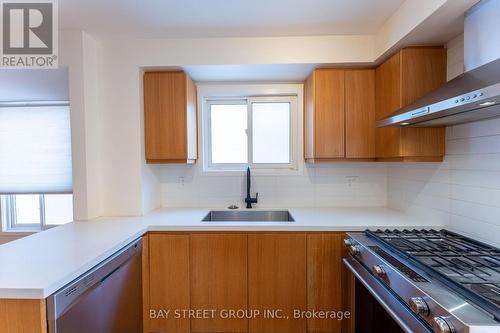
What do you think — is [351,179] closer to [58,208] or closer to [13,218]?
[58,208]

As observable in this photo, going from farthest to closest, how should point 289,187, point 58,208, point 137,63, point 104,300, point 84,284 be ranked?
point 58,208, point 289,187, point 137,63, point 104,300, point 84,284

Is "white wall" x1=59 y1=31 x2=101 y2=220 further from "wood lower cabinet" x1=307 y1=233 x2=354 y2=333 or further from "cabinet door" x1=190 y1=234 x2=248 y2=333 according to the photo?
"wood lower cabinet" x1=307 y1=233 x2=354 y2=333

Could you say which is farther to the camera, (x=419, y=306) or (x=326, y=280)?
(x=326, y=280)

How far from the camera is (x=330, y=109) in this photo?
6.56 ft

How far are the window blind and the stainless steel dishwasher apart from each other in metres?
1.98

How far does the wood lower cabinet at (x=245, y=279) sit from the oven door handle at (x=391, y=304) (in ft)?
1.06

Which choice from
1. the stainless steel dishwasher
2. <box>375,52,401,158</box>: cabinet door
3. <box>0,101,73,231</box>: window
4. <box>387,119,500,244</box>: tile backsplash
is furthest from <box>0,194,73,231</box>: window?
<box>387,119,500,244</box>: tile backsplash

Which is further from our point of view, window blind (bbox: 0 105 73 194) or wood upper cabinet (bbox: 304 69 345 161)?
window blind (bbox: 0 105 73 194)

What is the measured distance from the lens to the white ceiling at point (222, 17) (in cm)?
151

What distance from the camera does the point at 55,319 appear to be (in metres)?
0.95

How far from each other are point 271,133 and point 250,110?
12.2 inches

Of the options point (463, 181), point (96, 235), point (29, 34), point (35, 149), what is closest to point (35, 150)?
point (35, 149)

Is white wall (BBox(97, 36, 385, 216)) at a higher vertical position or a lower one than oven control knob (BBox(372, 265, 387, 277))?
higher

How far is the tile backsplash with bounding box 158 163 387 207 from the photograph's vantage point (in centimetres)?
233
